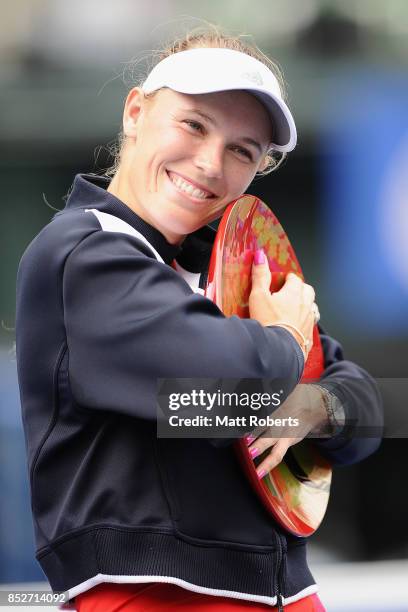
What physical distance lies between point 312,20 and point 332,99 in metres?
0.35

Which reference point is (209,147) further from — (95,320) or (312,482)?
(312,482)

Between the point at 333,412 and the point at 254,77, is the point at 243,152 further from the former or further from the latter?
the point at 333,412

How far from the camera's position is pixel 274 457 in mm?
1439

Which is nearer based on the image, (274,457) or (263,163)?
(274,457)

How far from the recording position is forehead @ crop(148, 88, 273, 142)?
1.45 m

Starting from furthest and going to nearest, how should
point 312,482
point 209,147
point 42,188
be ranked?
point 42,188, point 312,482, point 209,147

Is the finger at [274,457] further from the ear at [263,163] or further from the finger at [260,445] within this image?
the ear at [263,163]

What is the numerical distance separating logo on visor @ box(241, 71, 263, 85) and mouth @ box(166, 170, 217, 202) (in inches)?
7.4

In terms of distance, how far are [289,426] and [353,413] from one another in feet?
0.71

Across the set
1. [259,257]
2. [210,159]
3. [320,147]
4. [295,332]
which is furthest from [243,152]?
[320,147]

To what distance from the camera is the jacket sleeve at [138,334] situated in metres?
1.25

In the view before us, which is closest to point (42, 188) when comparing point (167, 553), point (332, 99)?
point (332, 99)

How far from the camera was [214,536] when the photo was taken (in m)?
1.34

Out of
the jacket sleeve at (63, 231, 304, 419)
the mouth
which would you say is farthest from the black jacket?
the mouth
